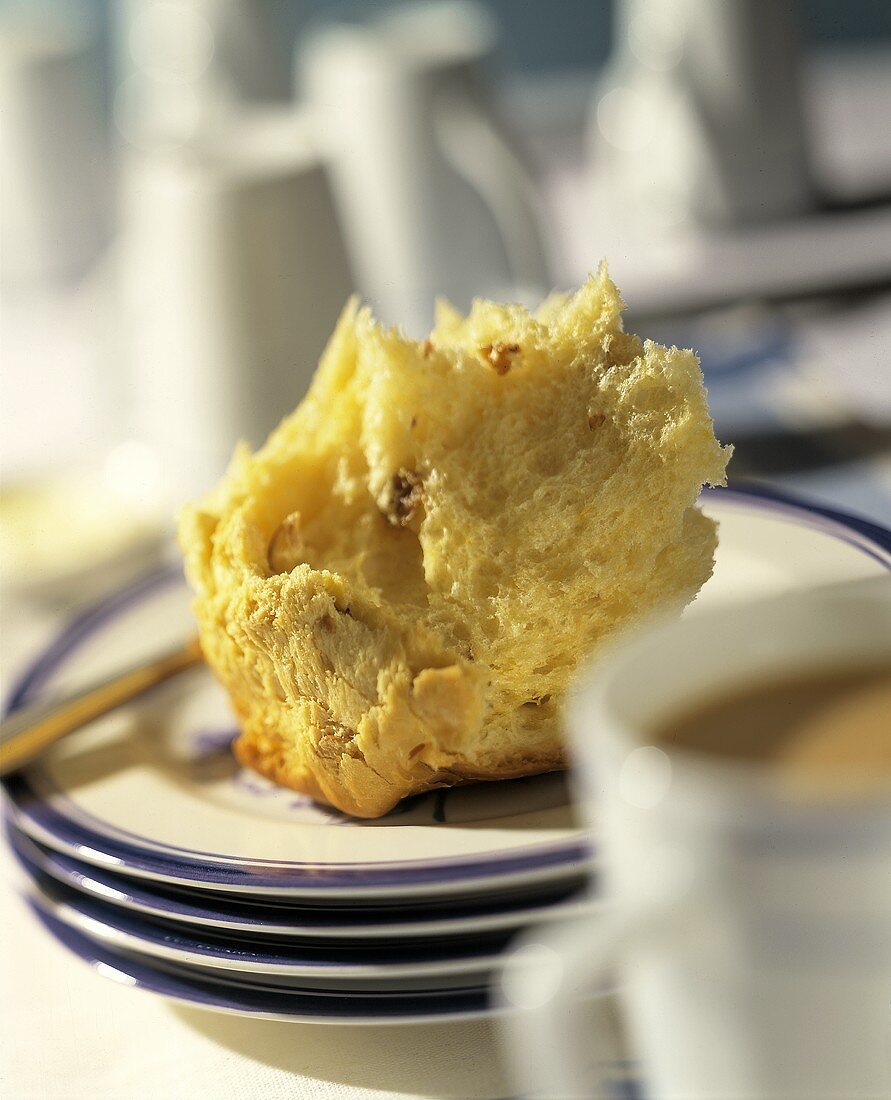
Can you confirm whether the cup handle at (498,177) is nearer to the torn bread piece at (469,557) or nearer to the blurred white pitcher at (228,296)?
the blurred white pitcher at (228,296)

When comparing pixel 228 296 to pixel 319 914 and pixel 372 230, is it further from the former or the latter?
pixel 319 914

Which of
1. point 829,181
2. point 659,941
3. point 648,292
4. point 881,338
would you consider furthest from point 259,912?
point 829,181

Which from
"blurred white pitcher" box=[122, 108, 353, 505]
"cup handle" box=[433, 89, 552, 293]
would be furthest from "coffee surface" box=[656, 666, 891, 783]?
"cup handle" box=[433, 89, 552, 293]

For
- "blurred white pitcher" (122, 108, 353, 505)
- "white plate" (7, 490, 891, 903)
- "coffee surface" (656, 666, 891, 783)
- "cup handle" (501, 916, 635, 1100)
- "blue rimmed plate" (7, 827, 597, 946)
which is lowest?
"blue rimmed plate" (7, 827, 597, 946)

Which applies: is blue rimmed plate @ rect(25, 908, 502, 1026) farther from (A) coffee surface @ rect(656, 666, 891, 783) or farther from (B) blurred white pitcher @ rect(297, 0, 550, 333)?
(B) blurred white pitcher @ rect(297, 0, 550, 333)

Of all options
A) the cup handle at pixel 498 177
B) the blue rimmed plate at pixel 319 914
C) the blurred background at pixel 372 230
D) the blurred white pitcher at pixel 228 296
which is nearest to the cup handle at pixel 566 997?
the blue rimmed plate at pixel 319 914
